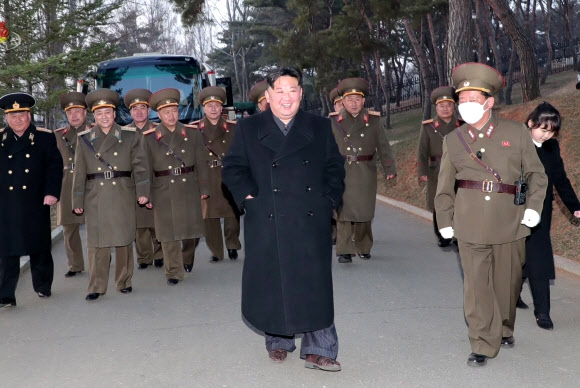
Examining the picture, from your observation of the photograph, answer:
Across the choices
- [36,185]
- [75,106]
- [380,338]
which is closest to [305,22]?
[75,106]

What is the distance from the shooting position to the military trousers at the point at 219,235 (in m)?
10.3

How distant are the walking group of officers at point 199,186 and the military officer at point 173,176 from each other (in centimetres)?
1

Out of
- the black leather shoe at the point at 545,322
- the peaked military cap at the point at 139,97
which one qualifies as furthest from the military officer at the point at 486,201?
the peaked military cap at the point at 139,97

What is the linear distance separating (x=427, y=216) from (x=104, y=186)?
22.6 feet

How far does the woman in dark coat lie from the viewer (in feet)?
20.4

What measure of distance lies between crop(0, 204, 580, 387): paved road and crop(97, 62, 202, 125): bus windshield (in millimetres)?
6830

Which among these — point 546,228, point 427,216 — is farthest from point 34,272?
point 427,216

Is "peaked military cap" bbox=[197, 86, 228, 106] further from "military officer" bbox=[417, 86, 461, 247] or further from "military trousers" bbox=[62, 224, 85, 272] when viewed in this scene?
"military officer" bbox=[417, 86, 461, 247]

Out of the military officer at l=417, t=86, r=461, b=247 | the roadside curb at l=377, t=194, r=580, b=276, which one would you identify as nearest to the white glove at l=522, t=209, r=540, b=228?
the roadside curb at l=377, t=194, r=580, b=276

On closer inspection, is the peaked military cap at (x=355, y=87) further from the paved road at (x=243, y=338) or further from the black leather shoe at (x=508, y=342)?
the black leather shoe at (x=508, y=342)

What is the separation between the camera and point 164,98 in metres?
9.08

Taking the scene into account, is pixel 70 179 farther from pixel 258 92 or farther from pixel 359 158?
pixel 359 158

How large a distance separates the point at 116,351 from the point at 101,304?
183 cm

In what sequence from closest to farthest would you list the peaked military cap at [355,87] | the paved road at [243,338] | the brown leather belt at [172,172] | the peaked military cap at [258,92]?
1. the paved road at [243,338]
2. the brown leather belt at [172,172]
3. the peaked military cap at [258,92]
4. the peaked military cap at [355,87]
